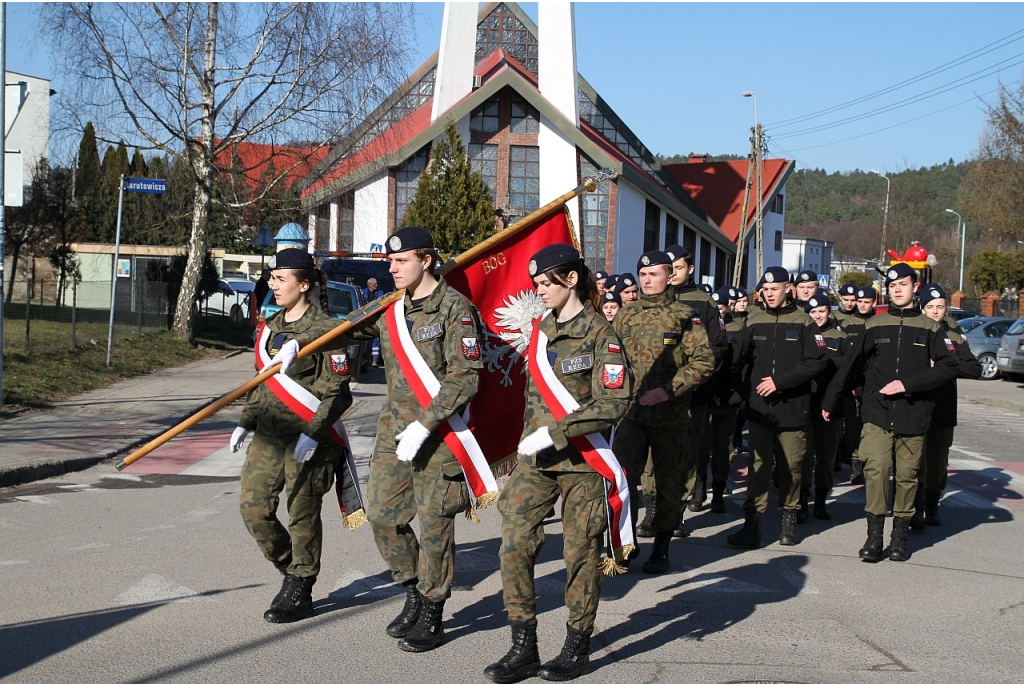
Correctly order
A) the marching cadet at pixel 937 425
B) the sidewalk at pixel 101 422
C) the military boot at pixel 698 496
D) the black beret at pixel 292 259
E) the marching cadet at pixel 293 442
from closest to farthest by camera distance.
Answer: the marching cadet at pixel 293 442
the black beret at pixel 292 259
the marching cadet at pixel 937 425
the military boot at pixel 698 496
the sidewalk at pixel 101 422

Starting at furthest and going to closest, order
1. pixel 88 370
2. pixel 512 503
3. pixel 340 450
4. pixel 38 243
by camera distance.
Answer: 1. pixel 38 243
2. pixel 88 370
3. pixel 340 450
4. pixel 512 503

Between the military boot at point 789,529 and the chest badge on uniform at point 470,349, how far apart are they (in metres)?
3.94

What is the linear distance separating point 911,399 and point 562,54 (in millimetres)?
31908

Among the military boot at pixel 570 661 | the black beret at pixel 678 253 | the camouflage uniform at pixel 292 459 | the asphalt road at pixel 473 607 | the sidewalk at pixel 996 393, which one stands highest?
the black beret at pixel 678 253

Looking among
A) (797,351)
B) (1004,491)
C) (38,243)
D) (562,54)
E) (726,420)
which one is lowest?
(1004,491)

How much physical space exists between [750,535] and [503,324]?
297cm

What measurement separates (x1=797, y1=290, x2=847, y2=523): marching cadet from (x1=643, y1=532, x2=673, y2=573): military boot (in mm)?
2178

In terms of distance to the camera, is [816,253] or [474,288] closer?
[474,288]

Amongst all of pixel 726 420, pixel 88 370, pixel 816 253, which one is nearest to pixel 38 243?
pixel 88 370

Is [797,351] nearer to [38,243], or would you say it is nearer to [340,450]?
[340,450]

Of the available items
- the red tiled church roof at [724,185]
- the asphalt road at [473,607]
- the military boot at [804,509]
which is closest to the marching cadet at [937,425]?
the asphalt road at [473,607]

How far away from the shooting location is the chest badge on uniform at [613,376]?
4977 mm

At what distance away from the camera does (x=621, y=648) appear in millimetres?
5566

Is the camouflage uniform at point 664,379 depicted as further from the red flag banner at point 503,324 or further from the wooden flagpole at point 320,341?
the wooden flagpole at point 320,341
